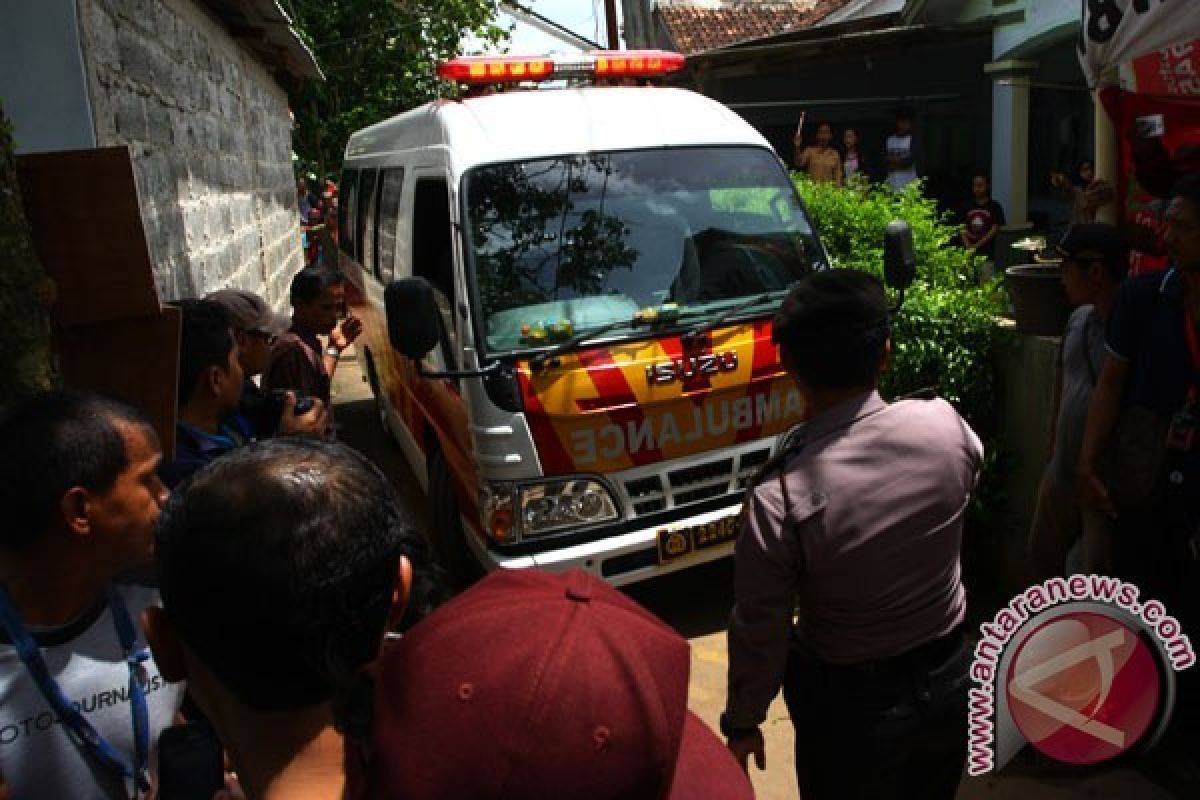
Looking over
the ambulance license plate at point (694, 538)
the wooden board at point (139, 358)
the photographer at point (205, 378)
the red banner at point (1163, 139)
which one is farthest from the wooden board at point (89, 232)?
the red banner at point (1163, 139)

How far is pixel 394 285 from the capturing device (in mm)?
3391

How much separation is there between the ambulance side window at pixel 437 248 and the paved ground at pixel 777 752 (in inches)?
63.6

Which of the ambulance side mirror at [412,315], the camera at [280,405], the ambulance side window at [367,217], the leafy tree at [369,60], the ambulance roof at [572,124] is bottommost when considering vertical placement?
the camera at [280,405]

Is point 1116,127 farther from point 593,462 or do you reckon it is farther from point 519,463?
point 519,463

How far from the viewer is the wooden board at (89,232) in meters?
2.07

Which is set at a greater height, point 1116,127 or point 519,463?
point 1116,127

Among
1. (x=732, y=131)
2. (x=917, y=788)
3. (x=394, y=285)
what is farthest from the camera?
(x=732, y=131)

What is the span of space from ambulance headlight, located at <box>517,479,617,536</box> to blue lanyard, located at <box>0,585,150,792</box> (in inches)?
81.4

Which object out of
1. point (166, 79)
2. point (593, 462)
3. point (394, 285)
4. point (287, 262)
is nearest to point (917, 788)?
point (593, 462)

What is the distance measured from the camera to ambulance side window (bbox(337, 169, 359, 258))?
7.17m

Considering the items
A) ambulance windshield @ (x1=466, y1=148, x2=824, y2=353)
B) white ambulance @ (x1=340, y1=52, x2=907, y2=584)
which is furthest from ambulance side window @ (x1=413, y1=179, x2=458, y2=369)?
ambulance windshield @ (x1=466, y1=148, x2=824, y2=353)

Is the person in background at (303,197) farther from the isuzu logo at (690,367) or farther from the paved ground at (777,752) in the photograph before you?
the isuzu logo at (690,367)

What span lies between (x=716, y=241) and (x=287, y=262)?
25.2 ft

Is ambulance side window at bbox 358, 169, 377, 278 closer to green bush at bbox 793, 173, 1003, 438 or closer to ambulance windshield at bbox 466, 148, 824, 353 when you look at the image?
ambulance windshield at bbox 466, 148, 824, 353
